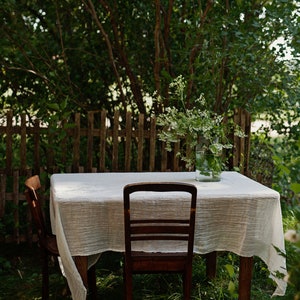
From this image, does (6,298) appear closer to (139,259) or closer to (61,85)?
(139,259)

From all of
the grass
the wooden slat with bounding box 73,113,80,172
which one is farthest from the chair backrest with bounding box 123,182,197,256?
the wooden slat with bounding box 73,113,80,172

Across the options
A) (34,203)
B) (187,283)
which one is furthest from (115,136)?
(187,283)

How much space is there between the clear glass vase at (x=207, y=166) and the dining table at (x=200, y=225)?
0.27 m

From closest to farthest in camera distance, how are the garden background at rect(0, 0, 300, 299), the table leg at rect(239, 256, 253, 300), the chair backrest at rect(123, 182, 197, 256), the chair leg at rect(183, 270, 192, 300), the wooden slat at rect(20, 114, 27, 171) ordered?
the chair backrest at rect(123, 182, 197, 256) → the chair leg at rect(183, 270, 192, 300) → the table leg at rect(239, 256, 253, 300) → the wooden slat at rect(20, 114, 27, 171) → the garden background at rect(0, 0, 300, 299)

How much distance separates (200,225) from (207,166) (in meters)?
0.65

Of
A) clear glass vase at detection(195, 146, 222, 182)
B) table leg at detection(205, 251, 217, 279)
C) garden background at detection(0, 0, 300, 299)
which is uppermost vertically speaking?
garden background at detection(0, 0, 300, 299)

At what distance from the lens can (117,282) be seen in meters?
5.36

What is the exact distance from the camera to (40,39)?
6977 mm

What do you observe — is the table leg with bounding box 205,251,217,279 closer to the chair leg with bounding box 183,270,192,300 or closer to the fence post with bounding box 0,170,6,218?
the chair leg with bounding box 183,270,192,300

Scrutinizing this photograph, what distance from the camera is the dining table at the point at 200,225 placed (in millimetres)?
3932

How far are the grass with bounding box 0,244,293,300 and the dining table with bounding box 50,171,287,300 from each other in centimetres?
70

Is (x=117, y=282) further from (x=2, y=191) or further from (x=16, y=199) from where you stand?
(x=2, y=191)

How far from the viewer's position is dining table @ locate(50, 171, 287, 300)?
3.93 meters

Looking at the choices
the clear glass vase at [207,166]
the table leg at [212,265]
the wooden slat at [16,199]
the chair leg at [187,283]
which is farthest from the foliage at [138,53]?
the chair leg at [187,283]
